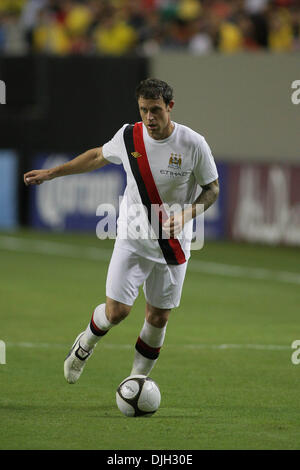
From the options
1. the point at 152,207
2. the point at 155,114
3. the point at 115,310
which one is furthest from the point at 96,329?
the point at 155,114

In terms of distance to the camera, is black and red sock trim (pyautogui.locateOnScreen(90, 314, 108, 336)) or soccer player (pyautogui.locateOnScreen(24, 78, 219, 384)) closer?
soccer player (pyautogui.locateOnScreen(24, 78, 219, 384))

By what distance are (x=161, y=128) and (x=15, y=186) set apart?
1353 cm

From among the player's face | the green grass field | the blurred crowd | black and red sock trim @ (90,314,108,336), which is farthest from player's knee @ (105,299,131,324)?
the blurred crowd

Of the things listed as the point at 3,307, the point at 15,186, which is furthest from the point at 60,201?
the point at 3,307

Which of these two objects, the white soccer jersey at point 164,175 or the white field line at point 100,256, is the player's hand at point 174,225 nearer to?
the white soccer jersey at point 164,175

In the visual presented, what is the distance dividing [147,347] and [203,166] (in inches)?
53.6

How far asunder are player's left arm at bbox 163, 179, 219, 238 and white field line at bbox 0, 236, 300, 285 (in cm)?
728

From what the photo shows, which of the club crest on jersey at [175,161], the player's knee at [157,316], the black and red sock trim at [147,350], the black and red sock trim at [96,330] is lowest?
the black and red sock trim at [147,350]

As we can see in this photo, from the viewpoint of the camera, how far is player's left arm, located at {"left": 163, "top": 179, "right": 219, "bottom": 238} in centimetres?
684

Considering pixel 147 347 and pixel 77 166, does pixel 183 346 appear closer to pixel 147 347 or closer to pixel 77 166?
pixel 147 347

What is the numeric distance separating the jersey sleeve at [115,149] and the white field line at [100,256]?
7.24 meters

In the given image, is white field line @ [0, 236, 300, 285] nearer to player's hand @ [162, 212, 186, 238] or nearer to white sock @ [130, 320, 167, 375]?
white sock @ [130, 320, 167, 375]

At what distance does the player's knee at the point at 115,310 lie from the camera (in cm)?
729

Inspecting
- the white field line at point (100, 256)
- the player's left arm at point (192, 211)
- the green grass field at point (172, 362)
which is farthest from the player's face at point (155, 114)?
the white field line at point (100, 256)
